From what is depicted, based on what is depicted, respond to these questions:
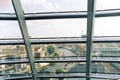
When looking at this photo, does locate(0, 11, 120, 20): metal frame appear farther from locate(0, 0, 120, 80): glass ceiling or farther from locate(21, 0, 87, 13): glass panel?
locate(21, 0, 87, 13): glass panel

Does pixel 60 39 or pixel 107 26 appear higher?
pixel 107 26

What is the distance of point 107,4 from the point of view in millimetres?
5203

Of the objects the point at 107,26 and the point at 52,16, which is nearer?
the point at 52,16

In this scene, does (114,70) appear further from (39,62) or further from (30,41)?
(30,41)

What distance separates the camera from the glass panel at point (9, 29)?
19.2ft

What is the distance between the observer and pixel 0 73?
7.02m

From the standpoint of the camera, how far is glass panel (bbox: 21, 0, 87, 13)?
529 cm

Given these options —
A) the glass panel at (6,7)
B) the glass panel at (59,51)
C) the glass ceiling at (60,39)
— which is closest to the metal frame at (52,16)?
the glass ceiling at (60,39)

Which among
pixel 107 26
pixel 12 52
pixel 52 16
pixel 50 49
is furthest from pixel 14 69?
pixel 107 26

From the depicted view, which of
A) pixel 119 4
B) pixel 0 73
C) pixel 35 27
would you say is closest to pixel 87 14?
pixel 119 4

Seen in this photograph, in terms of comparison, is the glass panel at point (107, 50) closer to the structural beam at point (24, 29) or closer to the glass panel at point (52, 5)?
the glass panel at point (52, 5)

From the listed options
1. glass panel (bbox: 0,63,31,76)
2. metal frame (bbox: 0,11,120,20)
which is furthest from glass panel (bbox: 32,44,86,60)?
metal frame (bbox: 0,11,120,20)

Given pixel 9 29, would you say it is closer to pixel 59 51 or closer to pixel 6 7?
pixel 6 7

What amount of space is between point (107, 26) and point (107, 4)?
0.80m
